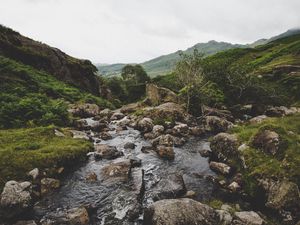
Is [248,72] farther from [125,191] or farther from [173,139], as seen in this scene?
[125,191]

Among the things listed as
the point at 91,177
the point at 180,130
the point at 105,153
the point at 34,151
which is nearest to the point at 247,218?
the point at 91,177

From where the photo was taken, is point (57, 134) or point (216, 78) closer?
point (57, 134)

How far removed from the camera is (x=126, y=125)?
1754 inches

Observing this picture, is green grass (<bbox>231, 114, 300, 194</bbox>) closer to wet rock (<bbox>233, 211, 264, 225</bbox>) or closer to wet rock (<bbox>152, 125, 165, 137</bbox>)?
wet rock (<bbox>233, 211, 264, 225</bbox>)

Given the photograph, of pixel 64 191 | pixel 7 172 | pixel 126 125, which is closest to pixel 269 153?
pixel 64 191

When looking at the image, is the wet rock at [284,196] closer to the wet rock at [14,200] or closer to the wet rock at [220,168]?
the wet rock at [220,168]

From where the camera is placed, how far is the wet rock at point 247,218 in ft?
48.9

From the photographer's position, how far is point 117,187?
19781mm

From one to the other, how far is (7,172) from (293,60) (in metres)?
102

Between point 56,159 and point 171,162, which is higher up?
point 56,159

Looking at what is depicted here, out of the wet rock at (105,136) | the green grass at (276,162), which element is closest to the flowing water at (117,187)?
the green grass at (276,162)

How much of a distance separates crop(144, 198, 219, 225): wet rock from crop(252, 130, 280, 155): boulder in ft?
28.1

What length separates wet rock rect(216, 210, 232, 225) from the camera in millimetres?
14956

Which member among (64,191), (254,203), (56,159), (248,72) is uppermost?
(248,72)
